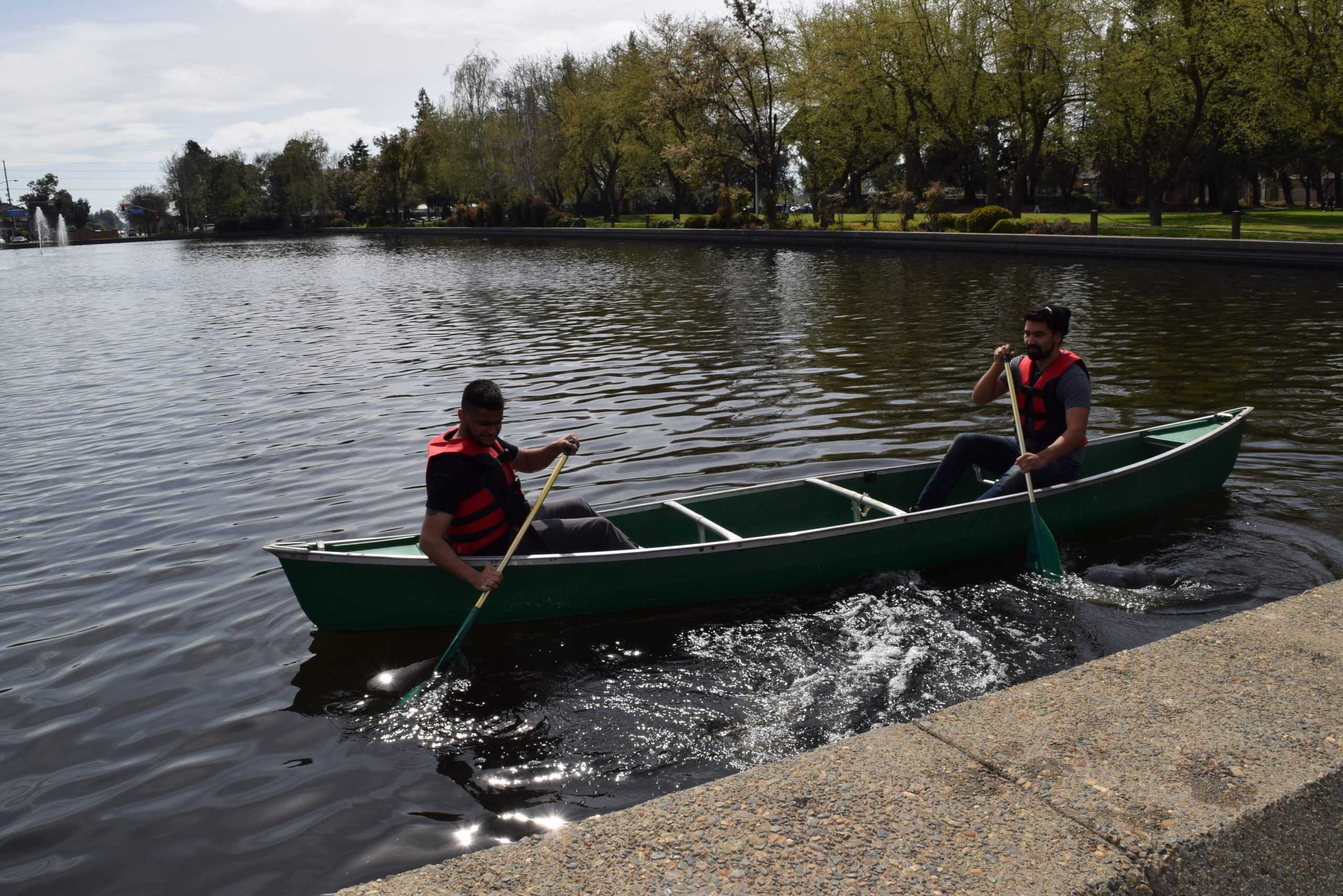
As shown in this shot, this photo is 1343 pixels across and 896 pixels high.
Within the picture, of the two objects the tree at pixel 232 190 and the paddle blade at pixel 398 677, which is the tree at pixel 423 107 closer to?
the tree at pixel 232 190

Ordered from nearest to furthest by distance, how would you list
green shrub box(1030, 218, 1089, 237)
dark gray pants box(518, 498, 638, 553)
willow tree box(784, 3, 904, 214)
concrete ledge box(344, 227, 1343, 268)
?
dark gray pants box(518, 498, 638, 553) → concrete ledge box(344, 227, 1343, 268) → green shrub box(1030, 218, 1089, 237) → willow tree box(784, 3, 904, 214)

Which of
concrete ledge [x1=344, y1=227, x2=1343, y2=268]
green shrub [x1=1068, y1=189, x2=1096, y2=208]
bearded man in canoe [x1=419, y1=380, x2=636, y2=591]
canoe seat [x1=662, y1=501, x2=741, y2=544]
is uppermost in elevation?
green shrub [x1=1068, y1=189, x2=1096, y2=208]

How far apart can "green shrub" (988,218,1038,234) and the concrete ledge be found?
105 centimetres

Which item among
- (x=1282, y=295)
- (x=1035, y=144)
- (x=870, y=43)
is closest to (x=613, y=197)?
(x=870, y=43)

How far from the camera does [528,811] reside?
506 cm

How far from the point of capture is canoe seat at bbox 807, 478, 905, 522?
25.0ft

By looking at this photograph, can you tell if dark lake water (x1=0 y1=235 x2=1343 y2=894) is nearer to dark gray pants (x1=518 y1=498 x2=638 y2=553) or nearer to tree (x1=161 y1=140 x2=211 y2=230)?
dark gray pants (x1=518 y1=498 x2=638 y2=553)

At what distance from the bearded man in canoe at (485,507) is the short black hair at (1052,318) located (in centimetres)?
371

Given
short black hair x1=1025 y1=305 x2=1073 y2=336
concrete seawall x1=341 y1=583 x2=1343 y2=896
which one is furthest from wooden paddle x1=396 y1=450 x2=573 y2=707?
short black hair x1=1025 y1=305 x2=1073 y2=336

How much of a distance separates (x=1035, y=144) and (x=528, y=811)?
141ft

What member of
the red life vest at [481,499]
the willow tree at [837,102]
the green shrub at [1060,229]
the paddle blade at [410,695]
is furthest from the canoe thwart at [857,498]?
the willow tree at [837,102]

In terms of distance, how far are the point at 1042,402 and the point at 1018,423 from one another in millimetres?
354

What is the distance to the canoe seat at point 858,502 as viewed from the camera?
25.0 ft

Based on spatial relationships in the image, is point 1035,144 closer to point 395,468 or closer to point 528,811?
point 395,468
